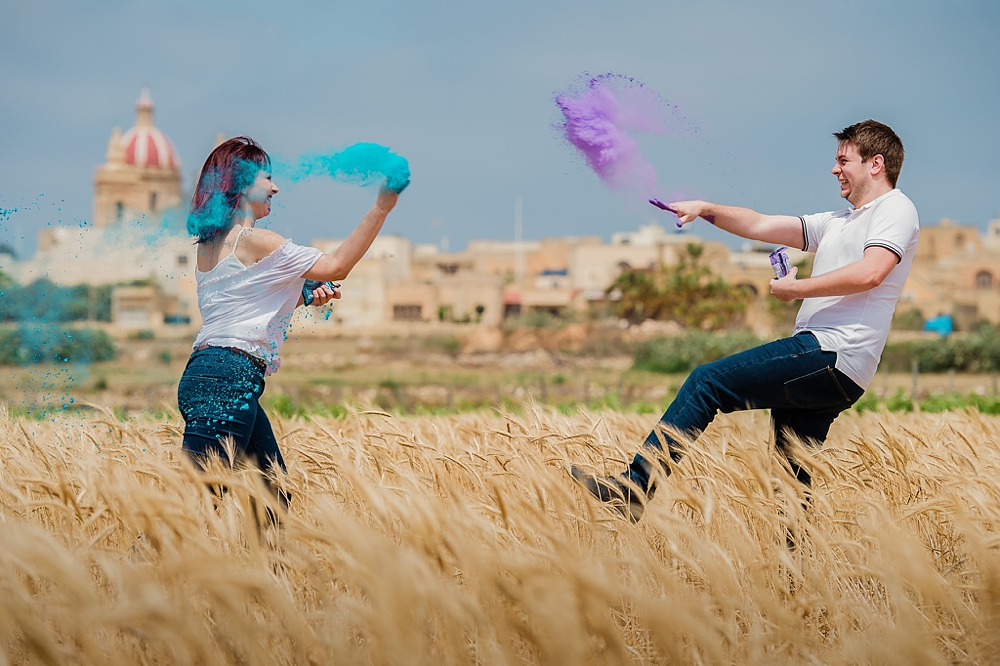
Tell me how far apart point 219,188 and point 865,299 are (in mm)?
2328

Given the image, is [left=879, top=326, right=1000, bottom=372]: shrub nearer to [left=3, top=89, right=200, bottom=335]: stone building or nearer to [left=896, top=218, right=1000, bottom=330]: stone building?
[left=896, top=218, right=1000, bottom=330]: stone building

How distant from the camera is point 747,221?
12.3ft

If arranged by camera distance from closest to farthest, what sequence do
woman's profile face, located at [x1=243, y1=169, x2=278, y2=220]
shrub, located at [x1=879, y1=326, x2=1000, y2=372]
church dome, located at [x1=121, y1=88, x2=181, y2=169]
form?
woman's profile face, located at [x1=243, y1=169, x2=278, y2=220] → shrub, located at [x1=879, y1=326, x2=1000, y2=372] → church dome, located at [x1=121, y1=88, x2=181, y2=169]

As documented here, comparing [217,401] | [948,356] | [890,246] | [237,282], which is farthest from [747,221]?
[948,356]

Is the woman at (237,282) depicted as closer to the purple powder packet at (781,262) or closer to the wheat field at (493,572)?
the wheat field at (493,572)

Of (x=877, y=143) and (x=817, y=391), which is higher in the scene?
(x=877, y=143)

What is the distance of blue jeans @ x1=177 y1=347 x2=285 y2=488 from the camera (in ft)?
10.3

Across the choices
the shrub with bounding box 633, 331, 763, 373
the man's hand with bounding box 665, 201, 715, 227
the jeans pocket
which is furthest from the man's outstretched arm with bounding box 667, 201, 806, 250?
the shrub with bounding box 633, 331, 763, 373

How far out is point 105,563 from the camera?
1844mm

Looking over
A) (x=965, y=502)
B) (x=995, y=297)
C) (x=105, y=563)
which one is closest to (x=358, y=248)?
(x=105, y=563)

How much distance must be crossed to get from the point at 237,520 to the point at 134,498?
1.27 feet

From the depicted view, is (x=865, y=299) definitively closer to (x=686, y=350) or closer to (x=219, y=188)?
(x=219, y=188)

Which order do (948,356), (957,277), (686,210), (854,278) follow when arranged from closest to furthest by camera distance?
(854,278)
(686,210)
(948,356)
(957,277)

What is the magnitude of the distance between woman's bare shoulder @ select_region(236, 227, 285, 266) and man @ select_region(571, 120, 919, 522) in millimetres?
1321
